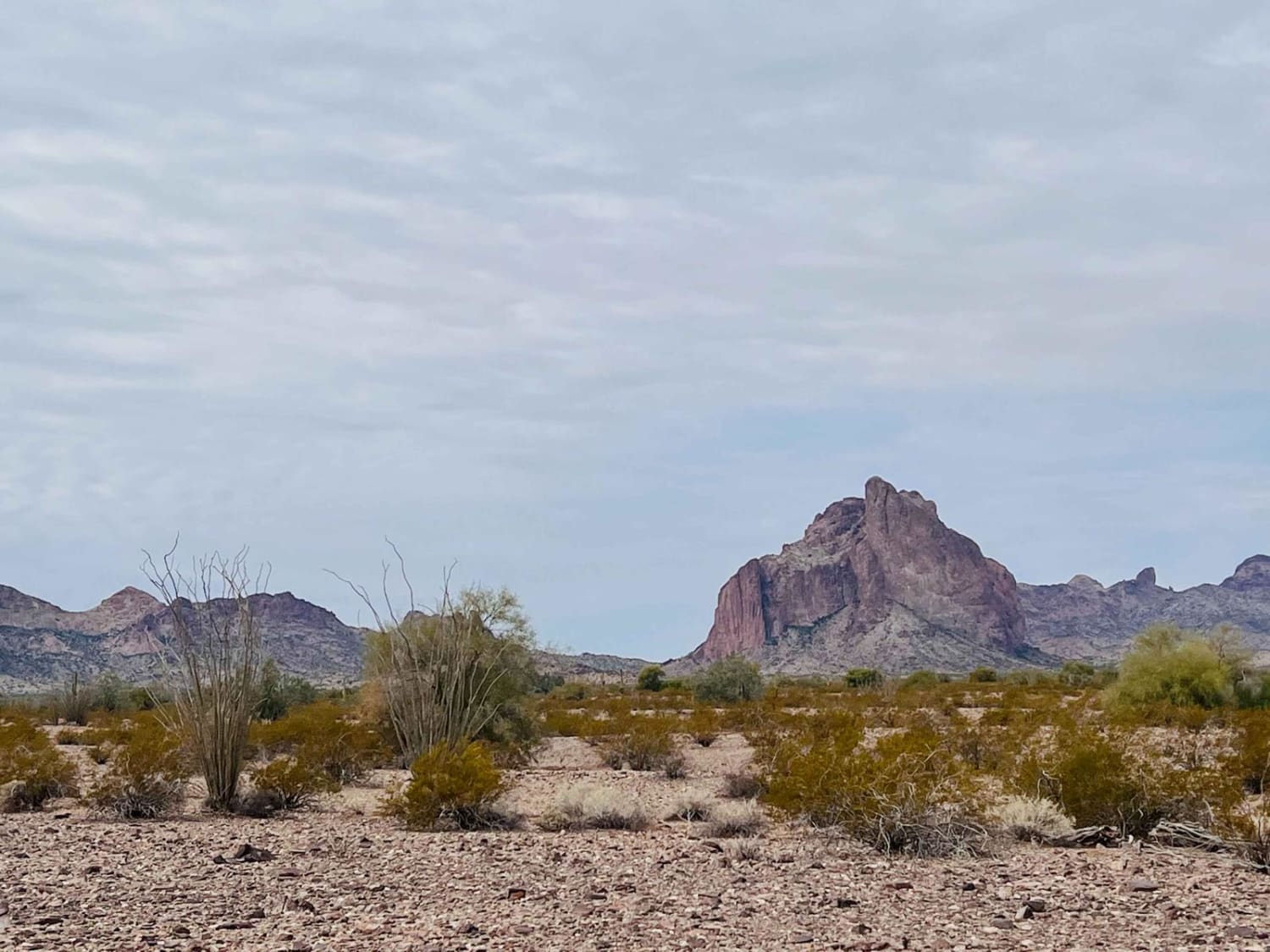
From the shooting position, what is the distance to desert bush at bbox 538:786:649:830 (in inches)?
631

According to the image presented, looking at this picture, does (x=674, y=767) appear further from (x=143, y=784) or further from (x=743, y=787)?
(x=143, y=784)

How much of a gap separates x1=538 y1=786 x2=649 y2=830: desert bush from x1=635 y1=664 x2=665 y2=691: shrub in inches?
1831

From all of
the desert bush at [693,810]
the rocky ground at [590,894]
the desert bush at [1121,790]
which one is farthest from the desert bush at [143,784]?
the desert bush at [1121,790]

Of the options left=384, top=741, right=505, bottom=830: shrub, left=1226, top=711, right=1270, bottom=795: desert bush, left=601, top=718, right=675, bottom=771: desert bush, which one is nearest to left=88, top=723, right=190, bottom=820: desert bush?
left=384, top=741, right=505, bottom=830: shrub

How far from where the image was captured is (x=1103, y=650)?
5669 inches

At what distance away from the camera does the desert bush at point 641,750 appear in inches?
997

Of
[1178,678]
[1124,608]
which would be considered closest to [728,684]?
[1178,678]

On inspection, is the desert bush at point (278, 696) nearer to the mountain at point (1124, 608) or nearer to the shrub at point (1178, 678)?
the shrub at point (1178, 678)

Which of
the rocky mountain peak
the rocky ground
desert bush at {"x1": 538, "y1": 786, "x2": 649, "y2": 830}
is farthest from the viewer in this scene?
the rocky mountain peak

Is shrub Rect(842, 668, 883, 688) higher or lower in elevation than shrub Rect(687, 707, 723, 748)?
higher

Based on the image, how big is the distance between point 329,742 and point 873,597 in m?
125

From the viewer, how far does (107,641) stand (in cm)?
10100

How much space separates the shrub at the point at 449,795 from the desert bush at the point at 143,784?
3.50m

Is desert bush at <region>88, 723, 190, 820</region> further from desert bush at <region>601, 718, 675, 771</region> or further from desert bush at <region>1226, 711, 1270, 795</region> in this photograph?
desert bush at <region>1226, 711, 1270, 795</region>
